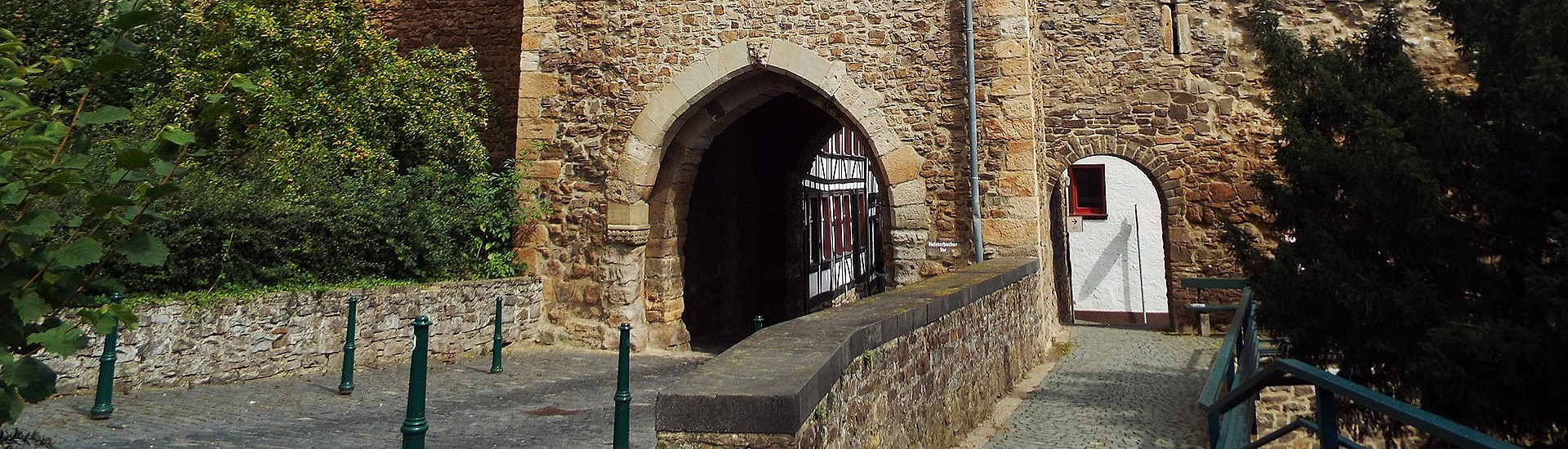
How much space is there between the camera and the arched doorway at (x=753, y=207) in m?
10.0

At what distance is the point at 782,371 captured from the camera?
2803 millimetres

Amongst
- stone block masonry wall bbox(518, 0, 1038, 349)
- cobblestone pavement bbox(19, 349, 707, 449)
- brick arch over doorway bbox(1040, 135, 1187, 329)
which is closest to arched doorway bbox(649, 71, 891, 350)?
stone block masonry wall bbox(518, 0, 1038, 349)

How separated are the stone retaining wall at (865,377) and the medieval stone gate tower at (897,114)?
7.88ft

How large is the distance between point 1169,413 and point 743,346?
4.29 m

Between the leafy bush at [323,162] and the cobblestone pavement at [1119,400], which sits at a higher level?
the leafy bush at [323,162]

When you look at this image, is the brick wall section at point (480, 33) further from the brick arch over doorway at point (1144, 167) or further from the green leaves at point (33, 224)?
the green leaves at point (33, 224)

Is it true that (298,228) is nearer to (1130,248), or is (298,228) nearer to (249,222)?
(249,222)

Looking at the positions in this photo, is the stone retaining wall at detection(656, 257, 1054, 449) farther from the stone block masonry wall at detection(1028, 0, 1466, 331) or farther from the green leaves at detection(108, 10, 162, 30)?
the stone block masonry wall at detection(1028, 0, 1466, 331)

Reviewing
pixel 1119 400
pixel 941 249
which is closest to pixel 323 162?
pixel 941 249

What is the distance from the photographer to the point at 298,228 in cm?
758

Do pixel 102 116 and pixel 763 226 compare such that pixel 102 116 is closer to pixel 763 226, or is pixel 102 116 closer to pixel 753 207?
pixel 753 207

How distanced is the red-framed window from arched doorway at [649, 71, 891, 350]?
12.3 ft

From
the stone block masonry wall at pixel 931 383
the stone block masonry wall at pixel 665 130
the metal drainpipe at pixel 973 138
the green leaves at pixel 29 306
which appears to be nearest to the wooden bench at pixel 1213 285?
the stone block masonry wall at pixel 931 383

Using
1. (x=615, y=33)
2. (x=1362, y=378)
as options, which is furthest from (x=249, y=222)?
(x=1362, y=378)
